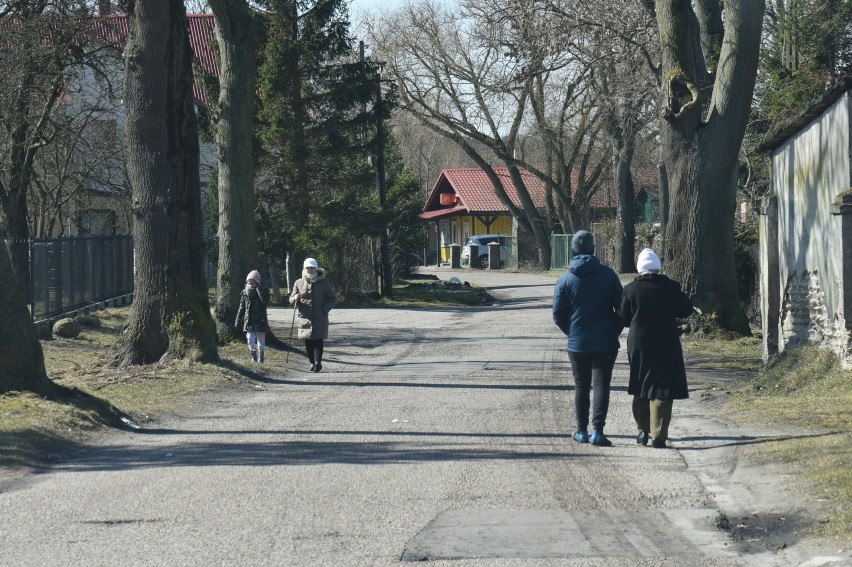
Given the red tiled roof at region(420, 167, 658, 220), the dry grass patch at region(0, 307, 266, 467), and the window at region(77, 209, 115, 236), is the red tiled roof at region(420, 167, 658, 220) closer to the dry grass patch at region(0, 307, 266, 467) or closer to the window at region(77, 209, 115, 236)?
the window at region(77, 209, 115, 236)

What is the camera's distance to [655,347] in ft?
31.0

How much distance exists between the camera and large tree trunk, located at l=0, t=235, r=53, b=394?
36.4 ft

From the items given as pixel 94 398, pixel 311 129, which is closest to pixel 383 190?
pixel 311 129

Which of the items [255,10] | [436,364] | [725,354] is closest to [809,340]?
[725,354]

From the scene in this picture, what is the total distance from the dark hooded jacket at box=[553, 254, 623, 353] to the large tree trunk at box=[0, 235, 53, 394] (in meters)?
5.28

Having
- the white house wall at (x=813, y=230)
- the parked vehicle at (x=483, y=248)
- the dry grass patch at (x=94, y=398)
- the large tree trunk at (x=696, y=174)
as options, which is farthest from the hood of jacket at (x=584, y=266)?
the parked vehicle at (x=483, y=248)

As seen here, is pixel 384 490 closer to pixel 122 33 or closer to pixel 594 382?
pixel 594 382

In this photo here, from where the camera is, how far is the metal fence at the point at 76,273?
2364 cm

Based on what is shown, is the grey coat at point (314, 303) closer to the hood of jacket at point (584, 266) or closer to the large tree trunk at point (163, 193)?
the large tree trunk at point (163, 193)

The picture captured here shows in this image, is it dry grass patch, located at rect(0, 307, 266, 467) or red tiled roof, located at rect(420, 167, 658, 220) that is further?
red tiled roof, located at rect(420, 167, 658, 220)

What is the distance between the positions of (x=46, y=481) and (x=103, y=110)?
758 inches

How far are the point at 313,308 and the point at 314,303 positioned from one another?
0.11 metres

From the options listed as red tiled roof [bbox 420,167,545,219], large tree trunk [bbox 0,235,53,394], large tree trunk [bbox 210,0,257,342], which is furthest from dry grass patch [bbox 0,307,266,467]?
red tiled roof [bbox 420,167,545,219]

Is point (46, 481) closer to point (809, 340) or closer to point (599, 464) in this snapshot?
point (599, 464)
